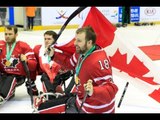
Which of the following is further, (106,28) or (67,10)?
(67,10)

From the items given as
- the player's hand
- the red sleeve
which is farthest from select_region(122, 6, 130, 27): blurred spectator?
the player's hand

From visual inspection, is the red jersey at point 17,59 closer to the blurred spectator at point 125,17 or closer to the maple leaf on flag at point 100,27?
the maple leaf on flag at point 100,27

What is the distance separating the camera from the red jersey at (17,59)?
13.4ft

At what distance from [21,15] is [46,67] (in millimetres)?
8404

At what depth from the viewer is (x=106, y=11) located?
12469mm

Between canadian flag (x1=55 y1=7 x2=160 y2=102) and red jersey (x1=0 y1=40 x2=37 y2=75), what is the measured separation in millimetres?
853

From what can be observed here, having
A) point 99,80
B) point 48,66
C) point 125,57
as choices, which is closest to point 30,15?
point 48,66

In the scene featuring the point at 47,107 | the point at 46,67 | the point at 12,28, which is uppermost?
the point at 12,28

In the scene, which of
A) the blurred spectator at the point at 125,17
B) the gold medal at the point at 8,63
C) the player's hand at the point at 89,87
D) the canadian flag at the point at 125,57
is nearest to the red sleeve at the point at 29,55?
the gold medal at the point at 8,63

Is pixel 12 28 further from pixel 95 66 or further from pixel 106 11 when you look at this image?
pixel 106 11

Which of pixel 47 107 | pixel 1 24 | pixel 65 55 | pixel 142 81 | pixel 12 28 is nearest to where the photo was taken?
pixel 47 107

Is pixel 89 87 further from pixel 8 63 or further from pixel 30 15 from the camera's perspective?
pixel 30 15
